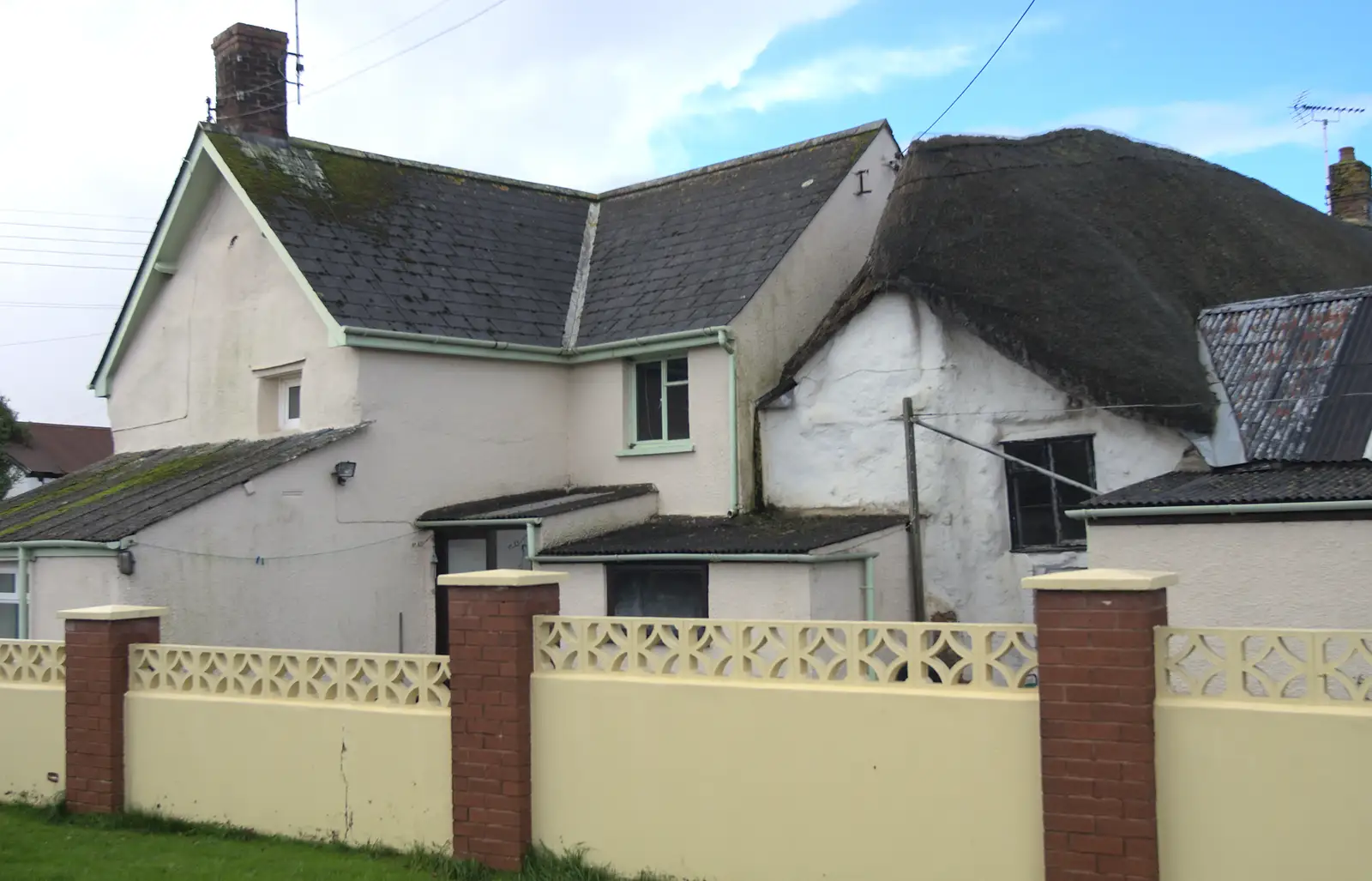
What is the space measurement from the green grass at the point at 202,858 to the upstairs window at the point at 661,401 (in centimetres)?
887

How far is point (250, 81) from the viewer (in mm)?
19406

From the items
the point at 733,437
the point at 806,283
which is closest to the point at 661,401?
the point at 733,437

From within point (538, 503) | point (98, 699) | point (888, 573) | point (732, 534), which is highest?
point (538, 503)

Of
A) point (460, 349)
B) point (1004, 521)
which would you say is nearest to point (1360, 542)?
point (1004, 521)

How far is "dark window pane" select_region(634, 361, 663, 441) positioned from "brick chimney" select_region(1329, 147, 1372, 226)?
16876 millimetres

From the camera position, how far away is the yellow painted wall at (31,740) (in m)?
10.8

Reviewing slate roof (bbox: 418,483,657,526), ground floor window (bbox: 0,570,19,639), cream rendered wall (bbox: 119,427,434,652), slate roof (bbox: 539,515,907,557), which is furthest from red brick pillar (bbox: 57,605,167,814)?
slate roof (bbox: 418,483,657,526)

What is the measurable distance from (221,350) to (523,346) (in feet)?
14.6

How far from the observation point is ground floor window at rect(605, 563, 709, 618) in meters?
14.7

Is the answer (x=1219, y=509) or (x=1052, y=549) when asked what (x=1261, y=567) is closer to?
(x=1219, y=509)

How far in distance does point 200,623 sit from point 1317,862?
38.0ft

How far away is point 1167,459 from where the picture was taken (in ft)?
45.6

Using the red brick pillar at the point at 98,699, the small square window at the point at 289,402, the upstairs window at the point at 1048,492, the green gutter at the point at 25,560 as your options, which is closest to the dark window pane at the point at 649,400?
the small square window at the point at 289,402

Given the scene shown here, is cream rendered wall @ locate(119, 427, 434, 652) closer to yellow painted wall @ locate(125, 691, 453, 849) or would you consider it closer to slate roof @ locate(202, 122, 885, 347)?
slate roof @ locate(202, 122, 885, 347)
